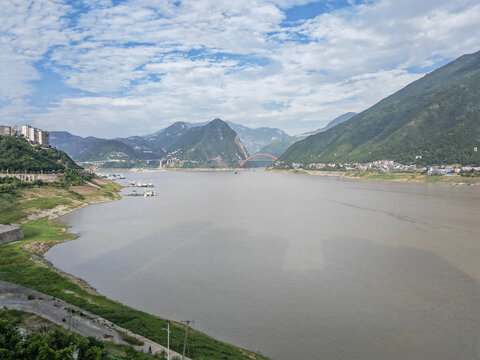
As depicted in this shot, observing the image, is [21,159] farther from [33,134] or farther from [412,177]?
[412,177]

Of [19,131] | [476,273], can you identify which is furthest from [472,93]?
[19,131]

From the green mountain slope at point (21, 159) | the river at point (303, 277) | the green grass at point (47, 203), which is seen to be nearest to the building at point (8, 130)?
the green mountain slope at point (21, 159)

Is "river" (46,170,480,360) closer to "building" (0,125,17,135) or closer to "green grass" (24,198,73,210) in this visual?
"green grass" (24,198,73,210)

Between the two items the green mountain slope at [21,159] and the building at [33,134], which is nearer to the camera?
the green mountain slope at [21,159]

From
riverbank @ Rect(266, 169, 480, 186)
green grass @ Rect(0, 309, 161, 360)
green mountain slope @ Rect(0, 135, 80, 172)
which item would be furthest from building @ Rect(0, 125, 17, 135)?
riverbank @ Rect(266, 169, 480, 186)

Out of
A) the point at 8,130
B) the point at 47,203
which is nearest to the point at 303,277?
the point at 47,203

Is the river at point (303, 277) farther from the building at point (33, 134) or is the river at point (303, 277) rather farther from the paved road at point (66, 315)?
the building at point (33, 134)
